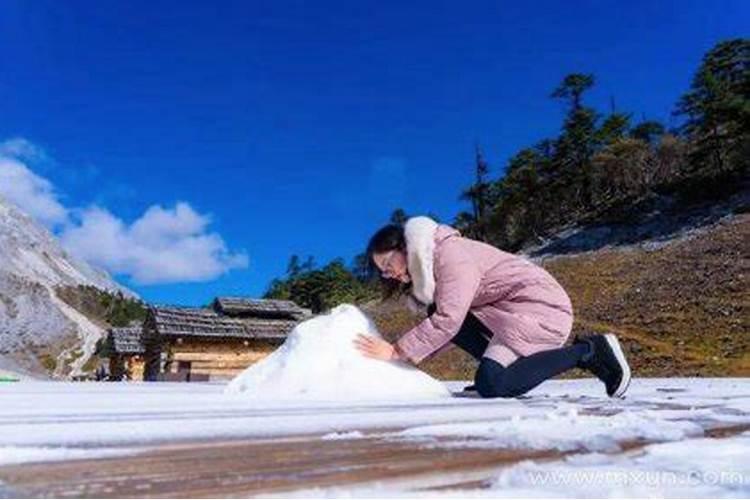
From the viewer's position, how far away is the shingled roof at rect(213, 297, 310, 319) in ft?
77.4

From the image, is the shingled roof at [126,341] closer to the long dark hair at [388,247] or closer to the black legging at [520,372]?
the long dark hair at [388,247]

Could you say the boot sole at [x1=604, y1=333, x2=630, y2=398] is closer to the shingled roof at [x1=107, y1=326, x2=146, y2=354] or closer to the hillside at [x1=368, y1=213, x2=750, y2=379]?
the hillside at [x1=368, y1=213, x2=750, y2=379]

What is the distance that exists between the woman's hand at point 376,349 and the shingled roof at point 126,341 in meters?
23.2

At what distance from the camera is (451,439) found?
1475mm

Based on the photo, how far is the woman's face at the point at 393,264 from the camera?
10.6 feet

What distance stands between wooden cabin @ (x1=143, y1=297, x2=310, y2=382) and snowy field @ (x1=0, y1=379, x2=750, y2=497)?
57.1 ft

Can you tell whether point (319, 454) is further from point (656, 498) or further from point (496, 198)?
point (496, 198)

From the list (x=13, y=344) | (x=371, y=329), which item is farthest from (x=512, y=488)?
(x=13, y=344)

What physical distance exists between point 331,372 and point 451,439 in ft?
5.65

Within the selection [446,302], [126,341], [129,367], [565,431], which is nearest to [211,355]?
[129,367]

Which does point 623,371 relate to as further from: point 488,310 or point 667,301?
point 667,301

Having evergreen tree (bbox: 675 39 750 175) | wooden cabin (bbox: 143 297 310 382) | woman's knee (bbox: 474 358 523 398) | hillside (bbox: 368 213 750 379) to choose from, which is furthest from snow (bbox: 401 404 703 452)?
evergreen tree (bbox: 675 39 750 175)

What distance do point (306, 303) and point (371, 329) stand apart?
176 ft

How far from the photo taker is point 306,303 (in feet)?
186
